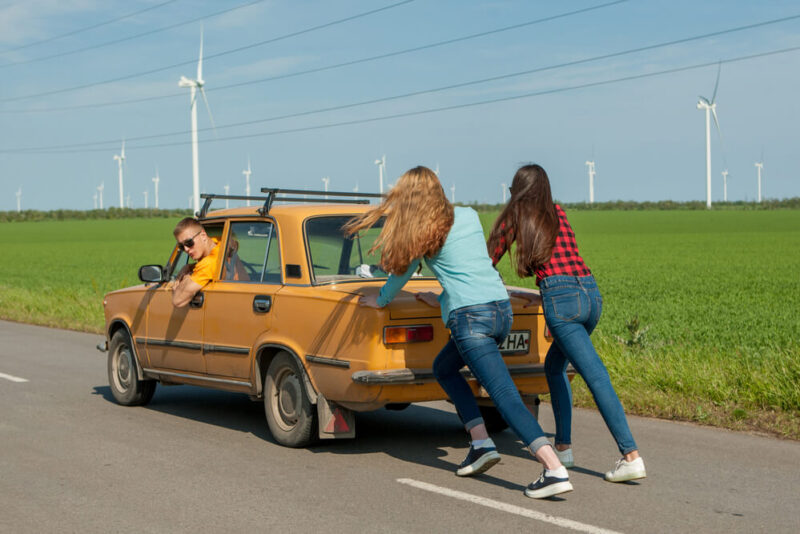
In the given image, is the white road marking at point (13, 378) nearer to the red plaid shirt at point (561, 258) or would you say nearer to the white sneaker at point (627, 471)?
the red plaid shirt at point (561, 258)

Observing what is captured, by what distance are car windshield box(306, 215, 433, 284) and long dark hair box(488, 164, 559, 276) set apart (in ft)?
4.05

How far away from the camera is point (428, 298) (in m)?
6.51

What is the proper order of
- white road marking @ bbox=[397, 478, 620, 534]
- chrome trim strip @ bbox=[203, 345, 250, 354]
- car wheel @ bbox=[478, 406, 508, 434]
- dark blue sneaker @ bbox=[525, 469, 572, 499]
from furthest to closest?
car wheel @ bbox=[478, 406, 508, 434] < chrome trim strip @ bbox=[203, 345, 250, 354] < dark blue sneaker @ bbox=[525, 469, 572, 499] < white road marking @ bbox=[397, 478, 620, 534]

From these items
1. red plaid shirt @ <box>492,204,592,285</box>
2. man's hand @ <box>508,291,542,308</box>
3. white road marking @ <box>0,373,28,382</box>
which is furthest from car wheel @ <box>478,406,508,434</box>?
white road marking @ <box>0,373,28,382</box>

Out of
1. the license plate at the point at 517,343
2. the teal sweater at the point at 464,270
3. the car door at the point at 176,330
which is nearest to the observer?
the teal sweater at the point at 464,270

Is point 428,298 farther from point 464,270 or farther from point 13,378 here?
point 13,378

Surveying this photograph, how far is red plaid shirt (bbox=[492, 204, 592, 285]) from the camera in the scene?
5.95m

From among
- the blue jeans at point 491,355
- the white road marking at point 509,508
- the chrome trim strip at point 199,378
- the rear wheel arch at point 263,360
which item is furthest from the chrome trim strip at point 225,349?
the blue jeans at point 491,355

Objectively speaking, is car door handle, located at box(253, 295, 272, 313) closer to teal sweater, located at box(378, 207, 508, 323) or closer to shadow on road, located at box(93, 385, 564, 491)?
shadow on road, located at box(93, 385, 564, 491)

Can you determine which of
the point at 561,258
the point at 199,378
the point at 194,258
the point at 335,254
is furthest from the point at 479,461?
the point at 194,258

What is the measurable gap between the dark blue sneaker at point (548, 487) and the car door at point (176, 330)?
10.4ft

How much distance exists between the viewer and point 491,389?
18.9 feet

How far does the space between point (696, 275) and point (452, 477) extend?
26.3 m

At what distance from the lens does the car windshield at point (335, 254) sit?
7062mm
